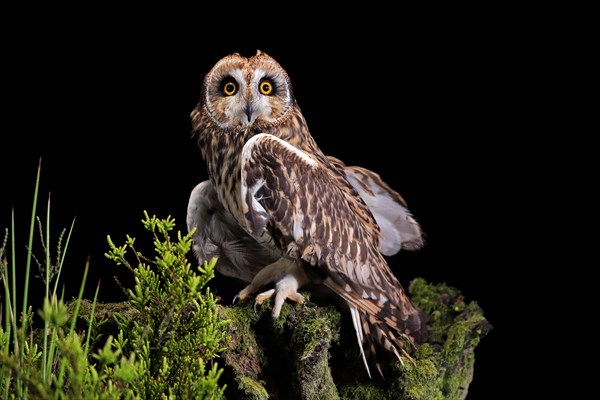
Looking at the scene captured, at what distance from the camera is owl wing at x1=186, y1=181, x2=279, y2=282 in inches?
113

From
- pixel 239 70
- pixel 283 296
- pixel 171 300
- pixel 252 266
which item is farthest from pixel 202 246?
pixel 171 300

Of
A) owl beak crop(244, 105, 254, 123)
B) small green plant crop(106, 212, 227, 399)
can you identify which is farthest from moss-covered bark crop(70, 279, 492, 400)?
owl beak crop(244, 105, 254, 123)

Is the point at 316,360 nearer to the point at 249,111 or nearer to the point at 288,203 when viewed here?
the point at 288,203

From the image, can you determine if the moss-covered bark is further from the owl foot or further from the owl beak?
the owl beak

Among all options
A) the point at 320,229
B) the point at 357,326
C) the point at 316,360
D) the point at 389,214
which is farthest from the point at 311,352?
the point at 389,214

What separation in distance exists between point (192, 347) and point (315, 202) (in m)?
0.72

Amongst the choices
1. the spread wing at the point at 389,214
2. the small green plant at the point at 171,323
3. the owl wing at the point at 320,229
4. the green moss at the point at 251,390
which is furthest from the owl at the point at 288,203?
the small green plant at the point at 171,323

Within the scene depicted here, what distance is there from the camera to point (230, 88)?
2.57 meters

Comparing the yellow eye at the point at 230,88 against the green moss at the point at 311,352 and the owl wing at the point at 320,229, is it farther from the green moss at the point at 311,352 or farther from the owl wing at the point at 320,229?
the green moss at the point at 311,352

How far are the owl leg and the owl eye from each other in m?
0.61

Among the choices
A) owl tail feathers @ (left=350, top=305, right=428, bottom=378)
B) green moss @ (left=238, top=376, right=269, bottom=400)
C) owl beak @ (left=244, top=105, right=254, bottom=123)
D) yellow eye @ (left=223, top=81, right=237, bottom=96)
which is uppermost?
yellow eye @ (left=223, top=81, right=237, bottom=96)

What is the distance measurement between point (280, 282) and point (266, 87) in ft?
2.21

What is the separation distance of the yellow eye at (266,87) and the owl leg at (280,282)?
588 millimetres

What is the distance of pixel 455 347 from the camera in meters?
2.83
